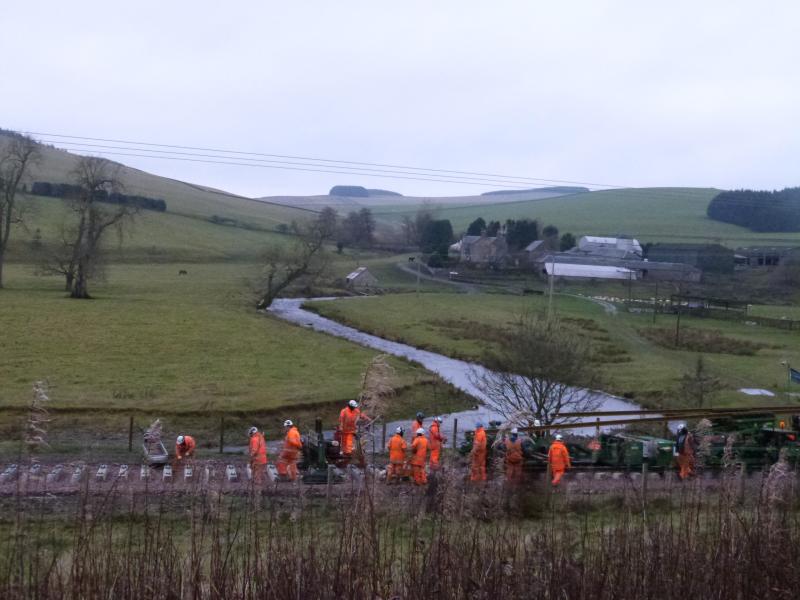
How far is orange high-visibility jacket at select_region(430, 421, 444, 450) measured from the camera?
19000 mm

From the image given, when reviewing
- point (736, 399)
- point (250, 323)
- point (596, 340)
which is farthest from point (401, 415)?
point (250, 323)

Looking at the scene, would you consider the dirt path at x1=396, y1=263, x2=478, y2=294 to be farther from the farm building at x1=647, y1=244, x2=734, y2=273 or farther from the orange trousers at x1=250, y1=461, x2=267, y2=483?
the orange trousers at x1=250, y1=461, x2=267, y2=483

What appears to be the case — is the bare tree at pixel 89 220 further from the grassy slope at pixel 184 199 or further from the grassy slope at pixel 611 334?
the grassy slope at pixel 184 199

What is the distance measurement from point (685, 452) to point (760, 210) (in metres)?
67.3

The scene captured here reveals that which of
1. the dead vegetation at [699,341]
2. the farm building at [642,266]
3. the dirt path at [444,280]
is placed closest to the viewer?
the dead vegetation at [699,341]

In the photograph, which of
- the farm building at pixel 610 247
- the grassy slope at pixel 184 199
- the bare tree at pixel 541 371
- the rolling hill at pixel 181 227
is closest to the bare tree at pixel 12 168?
the rolling hill at pixel 181 227

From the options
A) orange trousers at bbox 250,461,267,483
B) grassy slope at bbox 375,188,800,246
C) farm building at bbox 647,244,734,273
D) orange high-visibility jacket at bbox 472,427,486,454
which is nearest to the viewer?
orange trousers at bbox 250,461,267,483

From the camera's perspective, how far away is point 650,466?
21344 mm

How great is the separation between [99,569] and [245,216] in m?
112

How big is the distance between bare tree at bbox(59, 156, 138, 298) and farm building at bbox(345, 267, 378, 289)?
62.7 ft

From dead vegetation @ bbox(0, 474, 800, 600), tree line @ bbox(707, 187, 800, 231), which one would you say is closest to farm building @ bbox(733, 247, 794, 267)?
tree line @ bbox(707, 187, 800, 231)

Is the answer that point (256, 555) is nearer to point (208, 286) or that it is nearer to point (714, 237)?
point (208, 286)

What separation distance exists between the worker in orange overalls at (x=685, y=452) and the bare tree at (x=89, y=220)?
55.4 m

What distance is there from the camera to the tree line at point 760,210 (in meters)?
76.0
